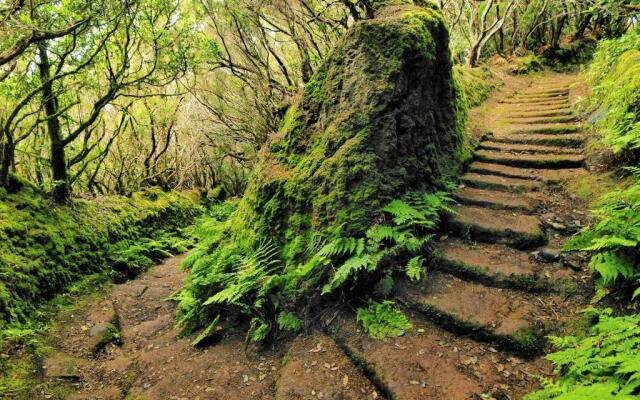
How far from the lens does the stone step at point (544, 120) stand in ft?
25.3

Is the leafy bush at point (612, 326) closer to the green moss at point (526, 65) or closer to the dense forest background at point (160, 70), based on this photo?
the dense forest background at point (160, 70)

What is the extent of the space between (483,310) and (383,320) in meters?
1.09

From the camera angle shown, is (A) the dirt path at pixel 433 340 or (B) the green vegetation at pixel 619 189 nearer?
(B) the green vegetation at pixel 619 189

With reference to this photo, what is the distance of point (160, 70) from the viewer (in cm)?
1093

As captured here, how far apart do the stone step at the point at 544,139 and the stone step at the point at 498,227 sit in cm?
297

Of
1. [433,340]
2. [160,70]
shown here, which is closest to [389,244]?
[433,340]

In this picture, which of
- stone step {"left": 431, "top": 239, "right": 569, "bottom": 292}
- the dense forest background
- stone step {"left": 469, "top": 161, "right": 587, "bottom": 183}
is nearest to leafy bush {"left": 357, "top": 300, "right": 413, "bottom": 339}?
stone step {"left": 431, "top": 239, "right": 569, "bottom": 292}

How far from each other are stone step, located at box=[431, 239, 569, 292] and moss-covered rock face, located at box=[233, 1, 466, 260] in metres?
1.08

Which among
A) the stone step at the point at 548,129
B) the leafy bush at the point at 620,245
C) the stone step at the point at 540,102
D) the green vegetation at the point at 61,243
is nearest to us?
the leafy bush at the point at 620,245

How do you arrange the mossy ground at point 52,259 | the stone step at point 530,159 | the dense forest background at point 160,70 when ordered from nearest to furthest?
the mossy ground at point 52,259, the stone step at point 530,159, the dense forest background at point 160,70

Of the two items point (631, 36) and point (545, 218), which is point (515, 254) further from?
point (631, 36)

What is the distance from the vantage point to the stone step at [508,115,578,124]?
25.3 ft

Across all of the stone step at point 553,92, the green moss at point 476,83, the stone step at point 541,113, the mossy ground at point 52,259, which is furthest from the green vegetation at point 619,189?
the mossy ground at point 52,259

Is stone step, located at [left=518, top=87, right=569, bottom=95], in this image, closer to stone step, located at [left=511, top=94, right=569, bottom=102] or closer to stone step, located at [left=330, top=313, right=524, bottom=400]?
stone step, located at [left=511, top=94, right=569, bottom=102]
